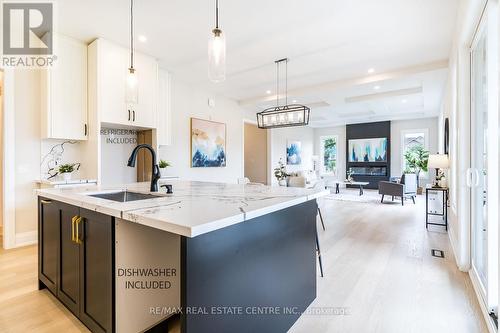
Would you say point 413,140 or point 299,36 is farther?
point 413,140

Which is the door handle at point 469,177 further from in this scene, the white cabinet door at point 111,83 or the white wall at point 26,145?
the white wall at point 26,145

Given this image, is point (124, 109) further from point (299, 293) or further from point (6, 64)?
point (299, 293)

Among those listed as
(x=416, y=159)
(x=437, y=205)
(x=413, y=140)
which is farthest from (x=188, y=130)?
(x=413, y=140)

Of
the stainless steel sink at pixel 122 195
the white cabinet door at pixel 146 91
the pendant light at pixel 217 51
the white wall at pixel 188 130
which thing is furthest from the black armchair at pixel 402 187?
the stainless steel sink at pixel 122 195

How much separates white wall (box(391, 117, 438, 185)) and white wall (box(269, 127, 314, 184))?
3216 mm

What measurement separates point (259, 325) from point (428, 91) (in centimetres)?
635

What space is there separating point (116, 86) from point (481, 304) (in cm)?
460

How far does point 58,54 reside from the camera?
3369 mm

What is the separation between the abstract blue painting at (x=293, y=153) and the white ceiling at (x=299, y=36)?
397cm

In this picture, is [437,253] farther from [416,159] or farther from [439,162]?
[416,159]

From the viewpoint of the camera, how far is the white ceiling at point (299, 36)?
2.80 metres

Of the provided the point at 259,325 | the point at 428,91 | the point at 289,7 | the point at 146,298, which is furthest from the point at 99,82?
the point at 428,91

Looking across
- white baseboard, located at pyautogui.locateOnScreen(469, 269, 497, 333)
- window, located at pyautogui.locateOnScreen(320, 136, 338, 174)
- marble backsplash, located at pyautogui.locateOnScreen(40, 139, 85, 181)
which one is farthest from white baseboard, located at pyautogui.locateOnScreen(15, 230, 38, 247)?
window, located at pyautogui.locateOnScreen(320, 136, 338, 174)

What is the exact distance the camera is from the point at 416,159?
935cm
